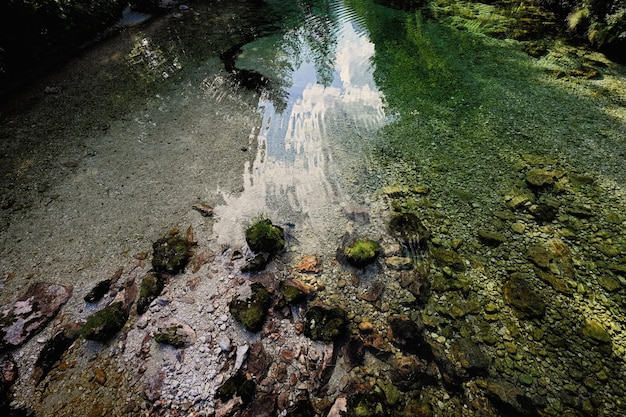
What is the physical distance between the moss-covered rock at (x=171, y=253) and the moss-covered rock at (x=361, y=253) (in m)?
2.62

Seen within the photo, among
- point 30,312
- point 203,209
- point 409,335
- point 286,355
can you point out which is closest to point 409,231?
point 409,335

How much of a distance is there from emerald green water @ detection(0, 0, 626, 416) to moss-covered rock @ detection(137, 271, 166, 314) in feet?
1.45

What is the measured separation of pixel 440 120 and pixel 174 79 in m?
7.98

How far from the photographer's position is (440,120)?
7566 millimetres

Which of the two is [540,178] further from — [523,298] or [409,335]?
[409,335]

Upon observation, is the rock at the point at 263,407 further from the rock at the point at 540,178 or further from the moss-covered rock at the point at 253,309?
the rock at the point at 540,178

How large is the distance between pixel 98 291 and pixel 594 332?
691cm

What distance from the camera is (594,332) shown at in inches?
152

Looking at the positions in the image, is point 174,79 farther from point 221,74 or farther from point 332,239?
point 332,239

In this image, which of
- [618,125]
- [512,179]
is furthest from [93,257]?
[618,125]

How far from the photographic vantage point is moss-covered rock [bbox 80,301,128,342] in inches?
151

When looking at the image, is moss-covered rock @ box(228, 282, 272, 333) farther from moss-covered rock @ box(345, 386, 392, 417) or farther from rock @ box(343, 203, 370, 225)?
rock @ box(343, 203, 370, 225)

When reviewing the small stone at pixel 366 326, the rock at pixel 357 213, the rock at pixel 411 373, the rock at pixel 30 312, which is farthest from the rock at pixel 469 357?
the rock at pixel 30 312

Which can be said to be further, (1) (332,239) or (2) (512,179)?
(2) (512,179)
